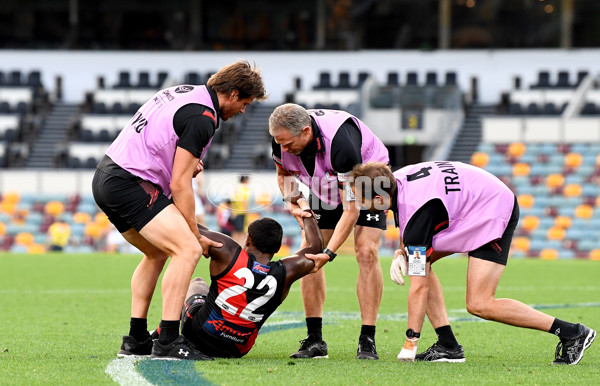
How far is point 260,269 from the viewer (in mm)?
6273

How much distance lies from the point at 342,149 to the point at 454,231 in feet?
3.29

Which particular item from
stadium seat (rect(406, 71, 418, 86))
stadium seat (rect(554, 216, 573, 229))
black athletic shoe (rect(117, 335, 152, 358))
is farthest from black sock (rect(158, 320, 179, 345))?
stadium seat (rect(406, 71, 418, 86))

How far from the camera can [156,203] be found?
20.3ft

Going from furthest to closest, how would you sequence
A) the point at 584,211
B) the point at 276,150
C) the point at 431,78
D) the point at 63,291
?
the point at 431,78 < the point at 584,211 < the point at 63,291 < the point at 276,150

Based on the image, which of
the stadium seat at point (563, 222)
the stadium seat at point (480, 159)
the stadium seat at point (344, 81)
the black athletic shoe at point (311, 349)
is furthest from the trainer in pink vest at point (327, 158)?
the stadium seat at point (344, 81)

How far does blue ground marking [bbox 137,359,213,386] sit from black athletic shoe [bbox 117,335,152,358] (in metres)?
0.31

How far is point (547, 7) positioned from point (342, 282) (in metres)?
23.6

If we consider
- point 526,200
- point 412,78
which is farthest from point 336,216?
point 412,78

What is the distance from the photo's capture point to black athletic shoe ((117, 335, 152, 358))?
21.0 ft

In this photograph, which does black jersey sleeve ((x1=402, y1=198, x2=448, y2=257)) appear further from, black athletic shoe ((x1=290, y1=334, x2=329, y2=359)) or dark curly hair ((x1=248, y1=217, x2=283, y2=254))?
black athletic shoe ((x1=290, y1=334, x2=329, y2=359))

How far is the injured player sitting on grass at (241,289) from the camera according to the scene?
6.25 m

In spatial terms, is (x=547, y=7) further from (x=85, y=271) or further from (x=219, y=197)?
(x=85, y=271)

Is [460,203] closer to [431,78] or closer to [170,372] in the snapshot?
Result: [170,372]

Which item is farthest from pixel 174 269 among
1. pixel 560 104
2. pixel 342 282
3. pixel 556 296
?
pixel 560 104
